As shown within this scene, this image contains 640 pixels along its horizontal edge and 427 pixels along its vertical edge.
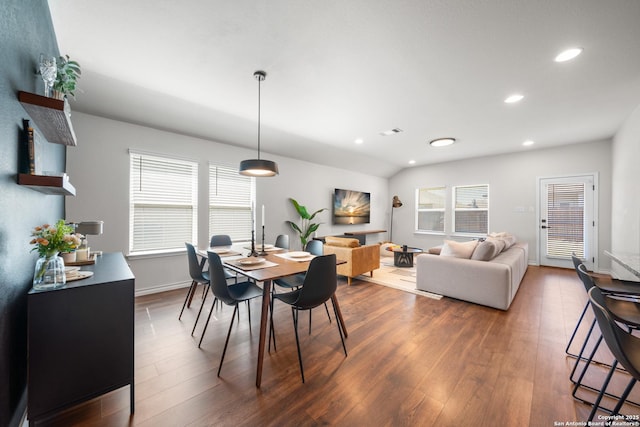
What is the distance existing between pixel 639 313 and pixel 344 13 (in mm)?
2867

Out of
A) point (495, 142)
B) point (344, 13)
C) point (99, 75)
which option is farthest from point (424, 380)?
point (495, 142)

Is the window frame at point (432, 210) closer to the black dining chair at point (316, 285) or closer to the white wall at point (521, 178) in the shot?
the white wall at point (521, 178)

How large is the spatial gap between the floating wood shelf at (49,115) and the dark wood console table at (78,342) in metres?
0.95

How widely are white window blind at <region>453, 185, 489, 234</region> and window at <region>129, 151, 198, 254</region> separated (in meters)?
6.35

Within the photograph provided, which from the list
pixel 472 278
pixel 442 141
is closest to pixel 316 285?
pixel 472 278

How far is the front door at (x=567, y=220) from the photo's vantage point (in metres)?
4.89

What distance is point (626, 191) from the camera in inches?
145

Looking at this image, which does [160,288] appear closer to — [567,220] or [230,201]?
[230,201]

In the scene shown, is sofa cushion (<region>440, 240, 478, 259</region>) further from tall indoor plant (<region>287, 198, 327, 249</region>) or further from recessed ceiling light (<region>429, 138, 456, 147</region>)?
tall indoor plant (<region>287, 198, 327, 249</region>)

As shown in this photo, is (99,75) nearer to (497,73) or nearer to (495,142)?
(497,73)

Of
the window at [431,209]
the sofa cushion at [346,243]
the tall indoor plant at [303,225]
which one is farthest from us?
the window at [431,209]

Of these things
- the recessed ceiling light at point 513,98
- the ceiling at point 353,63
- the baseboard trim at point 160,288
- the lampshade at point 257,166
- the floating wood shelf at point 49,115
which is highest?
the recessed ceiling light at point 513,98

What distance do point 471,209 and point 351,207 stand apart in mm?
3140

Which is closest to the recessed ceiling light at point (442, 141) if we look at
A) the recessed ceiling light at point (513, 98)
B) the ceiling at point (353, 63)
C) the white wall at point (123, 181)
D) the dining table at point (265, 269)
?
the ceiling at point (353, 63)
